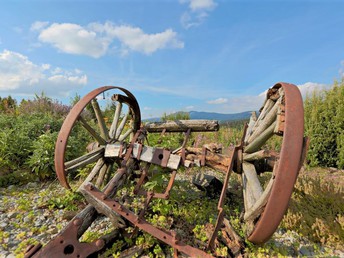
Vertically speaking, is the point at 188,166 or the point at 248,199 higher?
the point at 188,166

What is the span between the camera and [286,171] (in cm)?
178

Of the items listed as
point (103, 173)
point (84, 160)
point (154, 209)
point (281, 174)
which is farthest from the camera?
point (103, 173)

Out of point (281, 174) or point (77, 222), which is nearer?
point (281, 174)

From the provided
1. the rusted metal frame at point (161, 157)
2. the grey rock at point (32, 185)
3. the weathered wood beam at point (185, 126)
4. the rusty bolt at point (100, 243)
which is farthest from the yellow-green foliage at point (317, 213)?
the grey rock at point (32, 185)

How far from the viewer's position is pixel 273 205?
6.00 feet

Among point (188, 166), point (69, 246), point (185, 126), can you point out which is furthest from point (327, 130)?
point (69, 246)

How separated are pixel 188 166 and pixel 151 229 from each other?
924mm

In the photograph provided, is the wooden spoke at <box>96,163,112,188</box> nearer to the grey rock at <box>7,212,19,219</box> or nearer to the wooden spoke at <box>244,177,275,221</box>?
the grey rock at <box>7,212,19,219</box>

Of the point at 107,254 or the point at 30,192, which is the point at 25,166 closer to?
the point at 30,192

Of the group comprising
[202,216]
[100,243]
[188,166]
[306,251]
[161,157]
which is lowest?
[306,251]

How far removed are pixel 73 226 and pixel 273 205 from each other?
1.78m

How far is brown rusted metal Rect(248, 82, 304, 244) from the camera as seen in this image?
1783 mm

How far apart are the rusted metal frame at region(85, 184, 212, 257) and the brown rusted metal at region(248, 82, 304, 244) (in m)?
0.64

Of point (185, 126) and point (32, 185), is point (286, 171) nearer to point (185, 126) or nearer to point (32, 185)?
point (185, 126)
